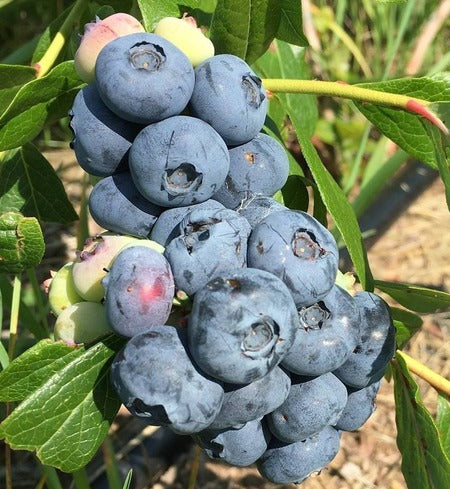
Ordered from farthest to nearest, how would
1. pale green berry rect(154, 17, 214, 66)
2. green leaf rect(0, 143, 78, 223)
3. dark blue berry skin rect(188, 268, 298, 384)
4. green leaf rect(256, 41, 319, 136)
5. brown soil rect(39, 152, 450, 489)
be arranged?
brown soil rect(39, 152, 450, 489)
green leaf rect(256, 41, 319, 136)
green leaf rect(0, 143, 78, 223)
pale green berry rect(154, 17, 214, 66)
dark blue berry skin rect(188, 268, 298, 384)

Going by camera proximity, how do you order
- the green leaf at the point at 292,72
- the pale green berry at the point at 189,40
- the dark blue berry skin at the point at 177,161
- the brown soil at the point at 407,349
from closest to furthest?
the dark blue berry skin at the point at 177,161 → the pale green berry at the point at 189,40 → the green leaf at the point at 292,72 → the brown soil at the point at 407,349

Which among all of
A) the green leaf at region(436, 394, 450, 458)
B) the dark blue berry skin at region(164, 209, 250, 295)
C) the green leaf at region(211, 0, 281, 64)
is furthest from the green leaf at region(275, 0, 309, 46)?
the green leaf at region(436, 394, 450, 458)

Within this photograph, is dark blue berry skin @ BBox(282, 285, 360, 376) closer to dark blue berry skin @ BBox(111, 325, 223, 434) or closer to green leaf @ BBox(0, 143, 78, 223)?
dark blue berry skin @ BBox(111, 325, 223, 434)

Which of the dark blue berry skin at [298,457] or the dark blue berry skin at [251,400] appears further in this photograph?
the dark blue berry skin at [298,457]

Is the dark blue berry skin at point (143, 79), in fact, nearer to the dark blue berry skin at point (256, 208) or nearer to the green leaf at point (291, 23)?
the dark blue berry skin at point (256, 208)

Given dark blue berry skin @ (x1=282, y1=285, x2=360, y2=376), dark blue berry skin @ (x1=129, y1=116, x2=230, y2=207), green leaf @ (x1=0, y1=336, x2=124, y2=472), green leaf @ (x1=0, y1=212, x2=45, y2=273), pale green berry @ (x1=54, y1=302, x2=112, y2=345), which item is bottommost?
green leaf @ (x1=0, y1=336, x2=124, y2=472)

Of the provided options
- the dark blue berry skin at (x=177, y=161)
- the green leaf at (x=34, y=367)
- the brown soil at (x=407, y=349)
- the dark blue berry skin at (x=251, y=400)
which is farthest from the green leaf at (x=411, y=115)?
the brown soil at (x=407, y=349)

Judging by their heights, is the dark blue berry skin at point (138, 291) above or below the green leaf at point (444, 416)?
above
